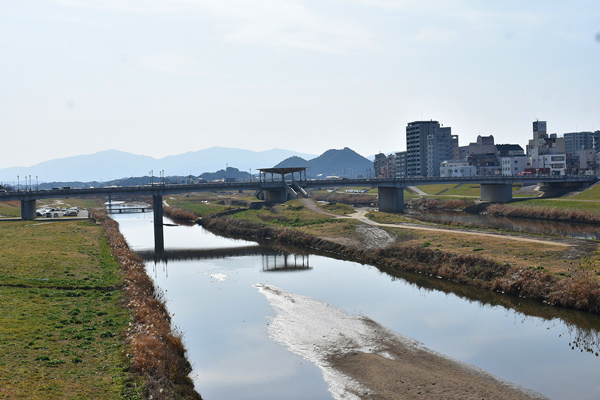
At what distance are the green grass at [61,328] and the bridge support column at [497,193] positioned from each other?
99.0m

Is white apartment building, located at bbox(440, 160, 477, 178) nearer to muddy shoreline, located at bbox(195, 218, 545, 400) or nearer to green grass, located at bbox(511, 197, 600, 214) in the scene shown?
green grass, located at bbox(511, 197, 600, 214)

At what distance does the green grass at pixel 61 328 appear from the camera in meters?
17.3

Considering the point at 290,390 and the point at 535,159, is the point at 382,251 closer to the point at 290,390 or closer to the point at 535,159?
the point at 290,390

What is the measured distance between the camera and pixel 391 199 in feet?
376

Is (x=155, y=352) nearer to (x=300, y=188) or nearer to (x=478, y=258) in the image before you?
(x=478, y=258)

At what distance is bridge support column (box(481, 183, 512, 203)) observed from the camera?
11894 cm

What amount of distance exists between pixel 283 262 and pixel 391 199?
64.5 metres

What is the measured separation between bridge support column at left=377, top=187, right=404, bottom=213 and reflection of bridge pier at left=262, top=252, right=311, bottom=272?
5727cm

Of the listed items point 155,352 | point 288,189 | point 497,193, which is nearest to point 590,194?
point 497,193

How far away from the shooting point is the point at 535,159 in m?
166

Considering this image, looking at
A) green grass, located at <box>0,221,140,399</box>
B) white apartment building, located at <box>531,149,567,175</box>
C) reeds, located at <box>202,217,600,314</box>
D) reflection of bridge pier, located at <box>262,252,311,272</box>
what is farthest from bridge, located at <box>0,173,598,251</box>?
green grass, located at <box>0,221,140,399</box>

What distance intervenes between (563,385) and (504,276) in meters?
17.9

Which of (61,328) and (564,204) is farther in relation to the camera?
(564,204)

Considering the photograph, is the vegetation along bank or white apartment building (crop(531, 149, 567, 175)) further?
white apartment building (crop(531, 149, 567, 175))
